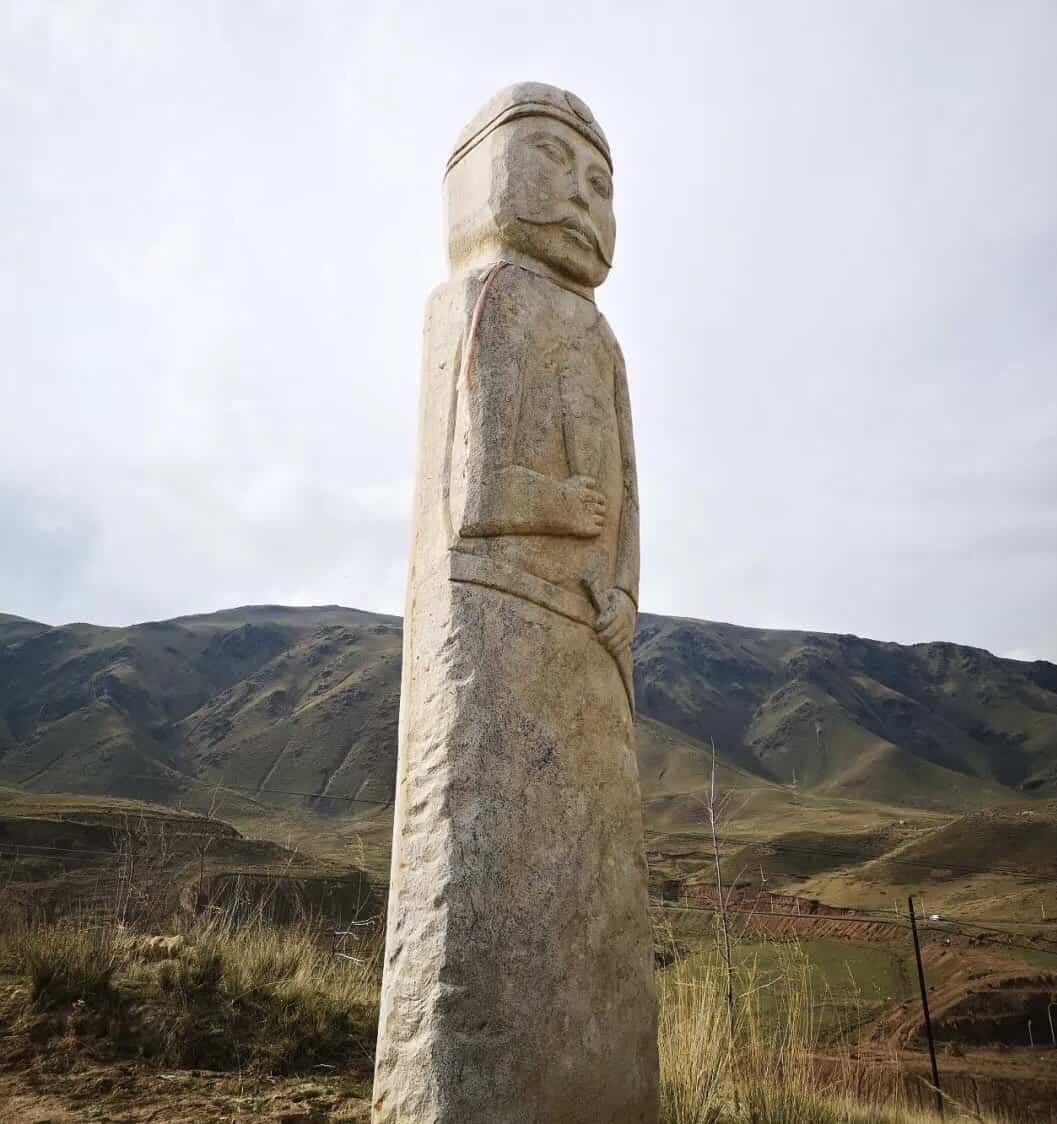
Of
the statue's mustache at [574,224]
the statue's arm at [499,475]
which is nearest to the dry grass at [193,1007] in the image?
the statue's arm at [499,475]

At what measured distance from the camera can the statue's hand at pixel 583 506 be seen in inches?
149

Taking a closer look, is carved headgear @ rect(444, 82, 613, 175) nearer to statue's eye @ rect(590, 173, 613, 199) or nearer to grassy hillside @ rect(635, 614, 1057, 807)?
statue's eye @ rect(590, 173, 613, 199)

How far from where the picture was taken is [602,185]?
15.3 feet

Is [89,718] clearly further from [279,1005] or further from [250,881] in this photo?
[279,1005]

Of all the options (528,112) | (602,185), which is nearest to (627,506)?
(602,185)

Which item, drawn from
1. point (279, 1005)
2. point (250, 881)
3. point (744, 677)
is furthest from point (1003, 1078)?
point (744, 677)

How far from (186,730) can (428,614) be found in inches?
2052

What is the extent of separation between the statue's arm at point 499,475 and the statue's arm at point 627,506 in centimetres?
28

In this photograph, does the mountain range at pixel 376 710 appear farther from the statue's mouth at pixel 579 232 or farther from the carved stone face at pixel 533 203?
the statue's mouth at pixel 579 232

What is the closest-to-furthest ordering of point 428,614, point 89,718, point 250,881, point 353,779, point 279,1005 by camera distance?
point 428,614 < point 279,1005 < point 250,881 < point 353,779 < point 89,718

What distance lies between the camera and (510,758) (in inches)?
129

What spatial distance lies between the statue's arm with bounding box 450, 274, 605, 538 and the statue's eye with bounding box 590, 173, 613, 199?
1.14 meters

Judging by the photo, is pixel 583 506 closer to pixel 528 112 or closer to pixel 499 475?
pixel 499 475

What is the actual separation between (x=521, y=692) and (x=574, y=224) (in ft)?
7.75
